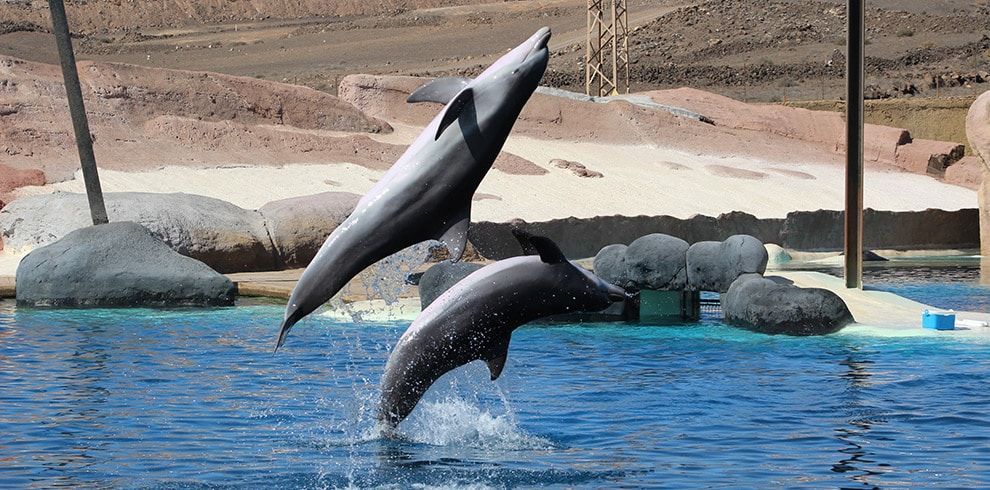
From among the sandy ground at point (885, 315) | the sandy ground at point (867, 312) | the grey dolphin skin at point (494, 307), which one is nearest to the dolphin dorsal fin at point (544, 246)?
the grey dolphin skin at point (494, 307)

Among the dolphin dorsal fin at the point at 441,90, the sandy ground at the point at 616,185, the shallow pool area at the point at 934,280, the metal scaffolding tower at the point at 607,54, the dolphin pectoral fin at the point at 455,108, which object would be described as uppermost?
the metal scaffolding tower at the point at 607,54

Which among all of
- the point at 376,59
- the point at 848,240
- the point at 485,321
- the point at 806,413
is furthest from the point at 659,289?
the point at 376,59

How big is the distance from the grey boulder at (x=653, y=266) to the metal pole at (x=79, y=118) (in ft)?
19.6

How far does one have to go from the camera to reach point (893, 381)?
9.67 meters

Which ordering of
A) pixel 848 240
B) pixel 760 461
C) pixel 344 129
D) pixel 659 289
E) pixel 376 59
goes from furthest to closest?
1. pixel 376 59
2. pixel 344 129
3. pixel 848 240
4. pixel 659 289
5. pixel 760 461

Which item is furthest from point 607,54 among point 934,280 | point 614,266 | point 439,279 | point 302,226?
point 439,279

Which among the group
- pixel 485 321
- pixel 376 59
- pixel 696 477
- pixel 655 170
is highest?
pixel 376 59

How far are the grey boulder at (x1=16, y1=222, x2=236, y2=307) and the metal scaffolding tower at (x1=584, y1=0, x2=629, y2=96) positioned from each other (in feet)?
70.4

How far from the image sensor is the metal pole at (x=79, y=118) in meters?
16.0

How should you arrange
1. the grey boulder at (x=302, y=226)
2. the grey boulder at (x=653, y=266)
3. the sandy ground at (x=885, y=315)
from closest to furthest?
the sandy ground at (x=885, y=315), the grey boulder at (x=653, y=266), the grey boulder at (x=302, y=226)

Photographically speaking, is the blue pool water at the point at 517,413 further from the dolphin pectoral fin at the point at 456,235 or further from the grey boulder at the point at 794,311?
the dolphin pectoral fin at the point at 456,235

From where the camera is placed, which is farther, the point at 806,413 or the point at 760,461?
the point at 806,413

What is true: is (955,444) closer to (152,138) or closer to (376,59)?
(152,138)

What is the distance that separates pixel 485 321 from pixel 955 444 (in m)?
2.59
